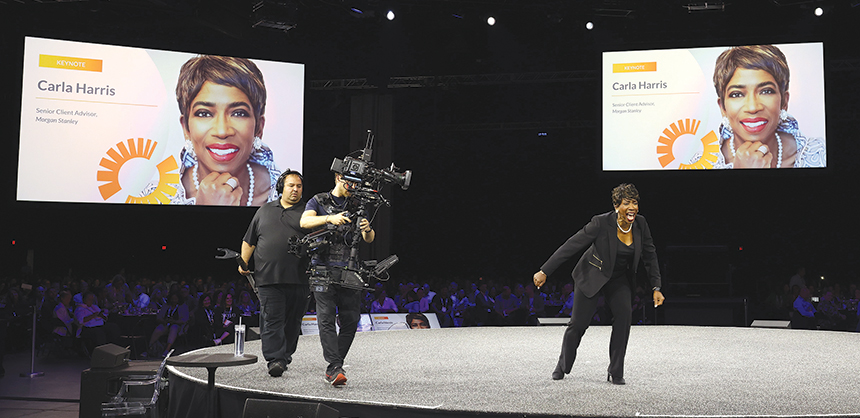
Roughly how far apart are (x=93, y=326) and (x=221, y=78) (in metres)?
3.93

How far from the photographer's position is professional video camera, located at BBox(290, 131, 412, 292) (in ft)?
13.8

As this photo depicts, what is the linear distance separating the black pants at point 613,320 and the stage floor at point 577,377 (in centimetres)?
16

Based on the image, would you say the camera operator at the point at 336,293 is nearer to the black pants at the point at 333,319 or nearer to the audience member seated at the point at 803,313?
the black pants at the point at 333,319

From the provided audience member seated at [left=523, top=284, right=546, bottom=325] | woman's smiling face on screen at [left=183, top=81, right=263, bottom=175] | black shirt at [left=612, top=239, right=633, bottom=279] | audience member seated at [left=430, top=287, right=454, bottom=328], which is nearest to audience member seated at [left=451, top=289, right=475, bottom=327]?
audience member seated at [left=430, top=287, right=454, bottom=328]

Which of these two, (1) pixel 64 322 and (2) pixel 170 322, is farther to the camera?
(2) pixel 170 322

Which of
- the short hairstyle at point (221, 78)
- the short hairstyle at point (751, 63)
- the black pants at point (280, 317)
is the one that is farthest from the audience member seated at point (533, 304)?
the black pants at point (280, 317)

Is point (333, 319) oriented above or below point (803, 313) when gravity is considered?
above

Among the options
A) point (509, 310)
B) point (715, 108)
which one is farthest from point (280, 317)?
point (715, 108)

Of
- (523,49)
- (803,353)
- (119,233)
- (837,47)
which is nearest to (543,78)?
(523,49)

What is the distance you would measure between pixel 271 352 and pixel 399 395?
1045mm

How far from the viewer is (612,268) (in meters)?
4.42

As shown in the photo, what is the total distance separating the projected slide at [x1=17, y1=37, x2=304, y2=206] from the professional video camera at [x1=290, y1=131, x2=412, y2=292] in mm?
6438

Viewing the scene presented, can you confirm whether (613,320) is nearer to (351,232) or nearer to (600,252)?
(600,252)

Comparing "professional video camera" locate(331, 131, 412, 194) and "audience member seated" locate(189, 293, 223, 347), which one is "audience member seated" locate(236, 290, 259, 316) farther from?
"professional video camera" locate(331, 131, 412, 194)
